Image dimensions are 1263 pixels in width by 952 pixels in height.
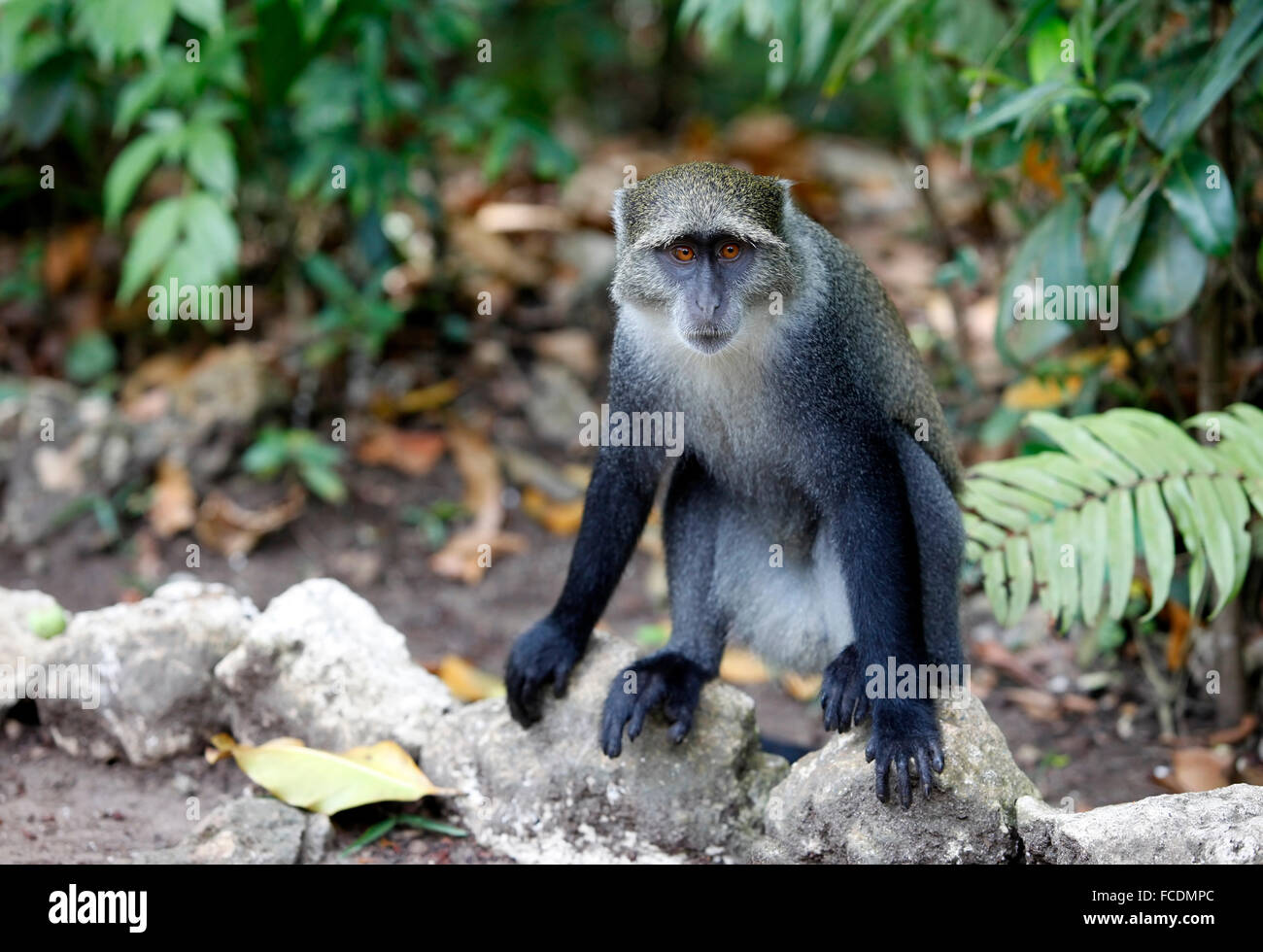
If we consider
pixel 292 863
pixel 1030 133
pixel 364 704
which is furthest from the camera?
pixel 1030 133

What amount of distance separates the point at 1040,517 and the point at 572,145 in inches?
327

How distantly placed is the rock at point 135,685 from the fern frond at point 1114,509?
3277 millimetres

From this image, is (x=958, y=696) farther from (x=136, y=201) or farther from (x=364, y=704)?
(x=136, y=201)

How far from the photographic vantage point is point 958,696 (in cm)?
468

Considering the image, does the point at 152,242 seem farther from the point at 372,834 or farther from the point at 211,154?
the point at 372,834

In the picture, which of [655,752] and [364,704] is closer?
[655,752]

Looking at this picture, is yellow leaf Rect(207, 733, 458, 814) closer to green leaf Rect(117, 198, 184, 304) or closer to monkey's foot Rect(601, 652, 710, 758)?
monkey's foot Rect(601, 652, 710, 758)

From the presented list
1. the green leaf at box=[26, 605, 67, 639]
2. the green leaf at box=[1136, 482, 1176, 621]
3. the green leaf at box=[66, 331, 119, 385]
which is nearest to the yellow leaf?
the green leaf at box=[26, 605, 67, 639]

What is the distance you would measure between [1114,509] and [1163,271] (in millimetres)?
1100

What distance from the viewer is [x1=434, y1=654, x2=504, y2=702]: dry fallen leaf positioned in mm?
6504

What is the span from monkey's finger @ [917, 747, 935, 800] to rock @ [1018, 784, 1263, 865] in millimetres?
336

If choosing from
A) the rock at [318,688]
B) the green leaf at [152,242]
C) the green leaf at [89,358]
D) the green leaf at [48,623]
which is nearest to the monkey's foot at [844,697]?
the rock at [318,688]
